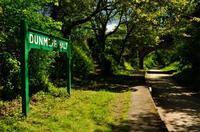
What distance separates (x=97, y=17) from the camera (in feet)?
91.6

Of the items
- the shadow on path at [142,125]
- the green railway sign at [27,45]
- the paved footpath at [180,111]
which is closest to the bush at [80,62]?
the paved footpath at [180,111]

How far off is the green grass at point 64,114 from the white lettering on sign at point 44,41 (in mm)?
1695

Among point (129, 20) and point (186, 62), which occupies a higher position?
point (129, 20)

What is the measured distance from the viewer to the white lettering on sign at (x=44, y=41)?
8.98m

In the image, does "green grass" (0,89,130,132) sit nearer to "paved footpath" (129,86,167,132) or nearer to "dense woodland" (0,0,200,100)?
"paved footpath" (129,86,167,132)

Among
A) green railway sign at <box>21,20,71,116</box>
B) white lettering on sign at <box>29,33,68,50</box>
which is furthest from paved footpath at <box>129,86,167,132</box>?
white lettering on sign at <box>29,33,68,50</box>

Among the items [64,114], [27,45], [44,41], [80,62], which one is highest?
[44,41]

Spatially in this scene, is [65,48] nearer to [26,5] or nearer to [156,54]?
Result: [26,5]

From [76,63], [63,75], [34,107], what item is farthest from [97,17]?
[34,107]

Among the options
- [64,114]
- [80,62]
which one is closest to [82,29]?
[80,62]

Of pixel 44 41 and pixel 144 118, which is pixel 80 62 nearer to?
pixel 144 118

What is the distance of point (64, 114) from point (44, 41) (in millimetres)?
1940

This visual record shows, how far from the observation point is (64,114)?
33.3 ft

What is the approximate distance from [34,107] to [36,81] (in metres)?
2.58
